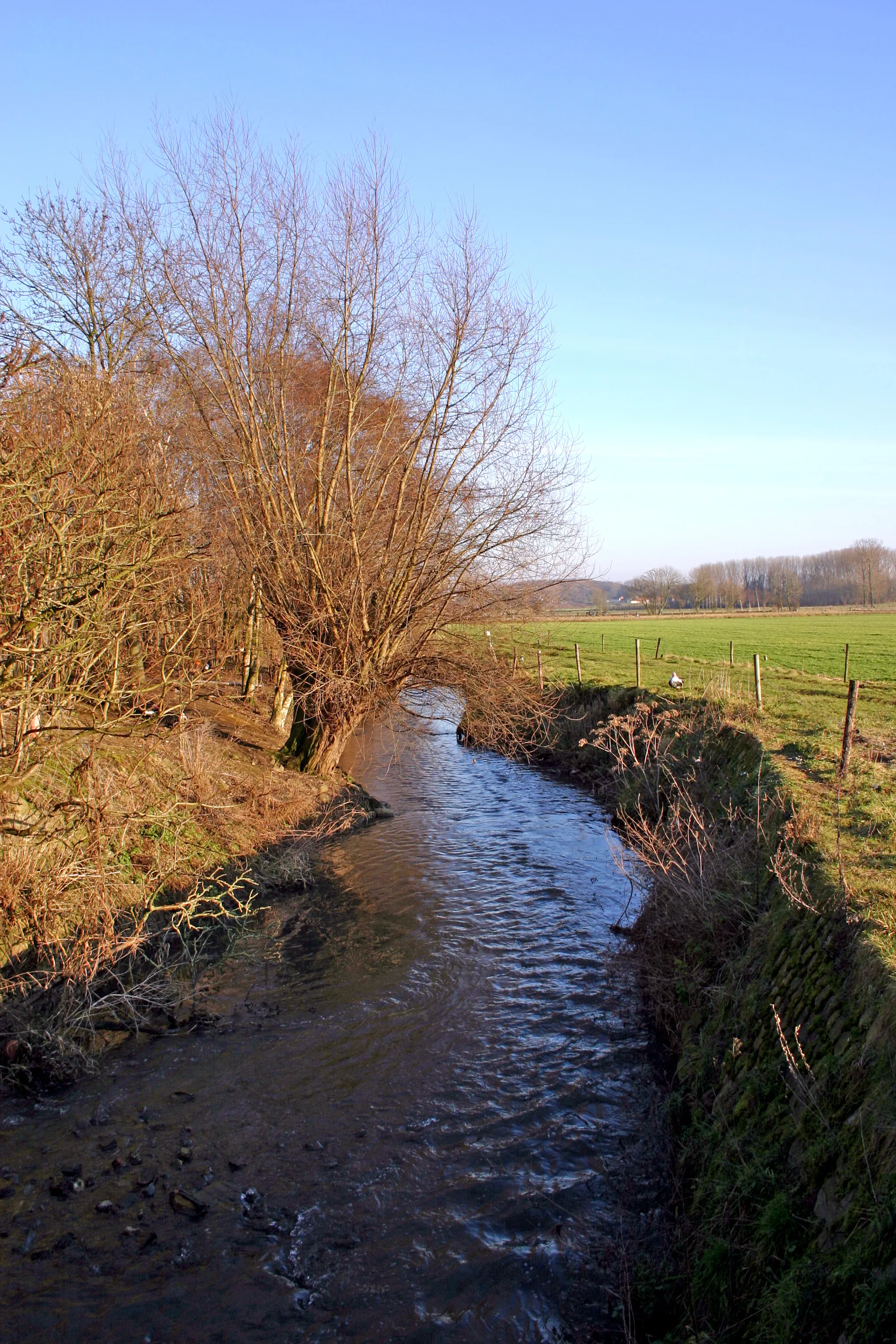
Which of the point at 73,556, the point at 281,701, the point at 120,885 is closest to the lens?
the point at 73,556

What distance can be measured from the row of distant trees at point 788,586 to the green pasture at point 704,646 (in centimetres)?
2325

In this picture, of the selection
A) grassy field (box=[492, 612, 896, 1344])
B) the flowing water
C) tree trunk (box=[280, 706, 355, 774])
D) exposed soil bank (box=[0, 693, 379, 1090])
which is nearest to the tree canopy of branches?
exposed soil bank (box=[0, 693, 379, 1090])

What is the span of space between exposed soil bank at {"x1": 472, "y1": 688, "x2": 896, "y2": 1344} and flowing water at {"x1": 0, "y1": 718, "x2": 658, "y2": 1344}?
0.50 metres

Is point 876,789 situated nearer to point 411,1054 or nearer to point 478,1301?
point 411,1054

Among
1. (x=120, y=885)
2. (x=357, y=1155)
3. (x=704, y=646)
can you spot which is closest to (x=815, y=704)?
(x=120, y=885)

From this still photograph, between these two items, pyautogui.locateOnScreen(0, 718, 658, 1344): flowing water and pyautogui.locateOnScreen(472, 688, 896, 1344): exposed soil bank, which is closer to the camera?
pyautogui.locateOnScreen(472, 688, 896, 1344): exposed soil bank

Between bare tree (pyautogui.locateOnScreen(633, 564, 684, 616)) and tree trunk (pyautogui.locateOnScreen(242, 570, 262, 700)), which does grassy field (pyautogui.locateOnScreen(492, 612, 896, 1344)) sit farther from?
bare tree (pyautogui.locateOnScreen(633, 564, 684, 616))

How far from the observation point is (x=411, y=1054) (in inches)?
294

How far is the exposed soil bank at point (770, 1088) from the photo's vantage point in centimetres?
378

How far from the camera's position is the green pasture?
22266 millimetres

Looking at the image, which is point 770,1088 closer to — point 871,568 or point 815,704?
point 815,704

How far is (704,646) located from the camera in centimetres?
4356

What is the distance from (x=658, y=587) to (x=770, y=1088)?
350 ft

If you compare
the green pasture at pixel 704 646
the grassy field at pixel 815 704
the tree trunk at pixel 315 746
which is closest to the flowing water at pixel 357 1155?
the grassy field at pixel 815 704
